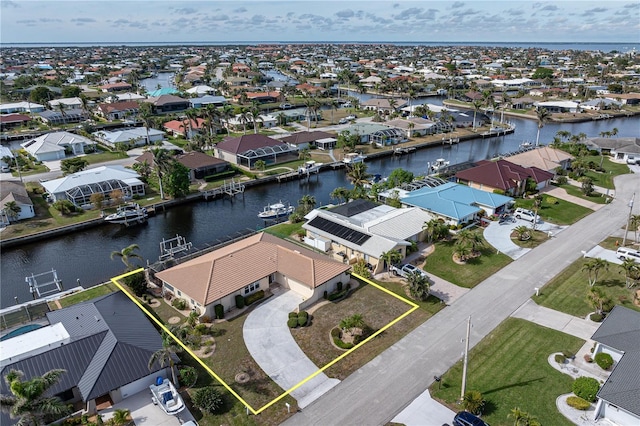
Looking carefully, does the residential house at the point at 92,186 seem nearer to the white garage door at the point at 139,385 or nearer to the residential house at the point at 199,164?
the residential house at the point at 199,164

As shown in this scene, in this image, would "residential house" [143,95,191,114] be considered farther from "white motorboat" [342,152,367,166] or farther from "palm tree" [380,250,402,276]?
"palm tree" [380,250,402,276]

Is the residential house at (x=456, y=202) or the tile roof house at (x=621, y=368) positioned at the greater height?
the residential house at (x=456, y=202)

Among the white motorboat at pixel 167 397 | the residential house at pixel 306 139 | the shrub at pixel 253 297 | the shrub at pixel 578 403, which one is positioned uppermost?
the residential house at pixel 306 139

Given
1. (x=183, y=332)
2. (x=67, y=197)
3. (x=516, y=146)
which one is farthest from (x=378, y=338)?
(x=516, y=146)

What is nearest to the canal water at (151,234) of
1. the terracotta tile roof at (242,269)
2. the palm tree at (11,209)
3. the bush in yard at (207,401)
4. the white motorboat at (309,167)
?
the white motorboat at (309,167)

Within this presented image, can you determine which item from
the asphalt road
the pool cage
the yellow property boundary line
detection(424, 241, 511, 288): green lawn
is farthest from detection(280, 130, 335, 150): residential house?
the asphalt road
